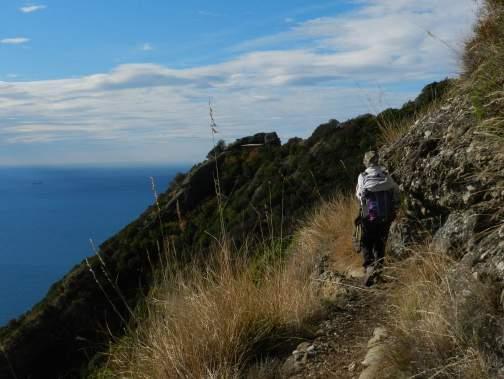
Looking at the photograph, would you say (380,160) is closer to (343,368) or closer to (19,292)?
(343,368)

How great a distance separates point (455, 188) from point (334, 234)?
12.5 feet

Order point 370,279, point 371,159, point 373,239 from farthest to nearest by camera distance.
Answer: point 371,159
point 373,239
point 370,279

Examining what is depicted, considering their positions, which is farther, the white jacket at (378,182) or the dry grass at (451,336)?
the white jacket at (378,182)

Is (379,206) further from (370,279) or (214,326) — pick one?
(214,326)

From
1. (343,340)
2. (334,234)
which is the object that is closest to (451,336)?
(343,340)

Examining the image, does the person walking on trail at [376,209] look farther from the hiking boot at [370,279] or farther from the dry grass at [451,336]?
the dry grass at [451,336]

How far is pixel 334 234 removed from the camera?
770cm

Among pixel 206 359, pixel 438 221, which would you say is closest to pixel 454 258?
pixel 438 221

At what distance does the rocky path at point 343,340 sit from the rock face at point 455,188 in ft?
2.38

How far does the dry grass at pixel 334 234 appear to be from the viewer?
660 centimetres

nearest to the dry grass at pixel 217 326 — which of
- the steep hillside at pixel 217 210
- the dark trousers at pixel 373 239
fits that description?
the dark trousers at pixel 373 239

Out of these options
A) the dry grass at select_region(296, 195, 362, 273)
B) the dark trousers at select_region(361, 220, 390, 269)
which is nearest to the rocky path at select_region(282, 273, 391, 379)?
the dark trousers at select_region(361, 220, 390, 269)

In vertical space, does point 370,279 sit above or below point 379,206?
below

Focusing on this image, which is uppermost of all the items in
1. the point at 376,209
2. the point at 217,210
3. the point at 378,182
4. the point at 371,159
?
the point at 371,159
